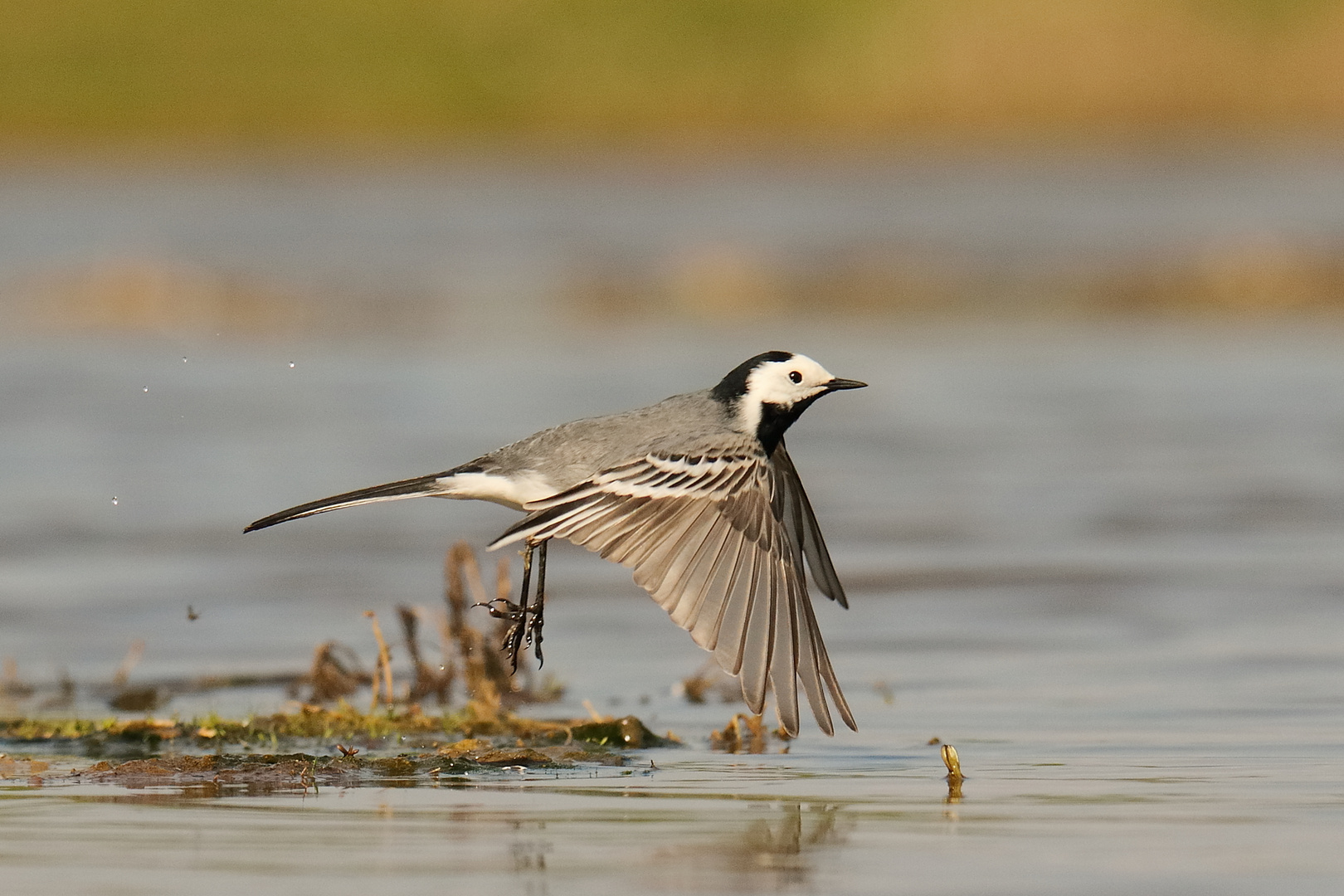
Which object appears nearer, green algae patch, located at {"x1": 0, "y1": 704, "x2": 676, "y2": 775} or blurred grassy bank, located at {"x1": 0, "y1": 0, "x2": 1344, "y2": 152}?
green algae patch, located at {"x1": 0, "y1": 704, "x2": 676, "y2": 775}

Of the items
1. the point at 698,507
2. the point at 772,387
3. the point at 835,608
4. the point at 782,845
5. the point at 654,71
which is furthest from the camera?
the point at 654,71

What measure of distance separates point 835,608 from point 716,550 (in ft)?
12.4

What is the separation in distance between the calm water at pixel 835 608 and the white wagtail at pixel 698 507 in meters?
0.44

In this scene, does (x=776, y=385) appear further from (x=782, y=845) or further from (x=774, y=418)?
(x=782, y=845)

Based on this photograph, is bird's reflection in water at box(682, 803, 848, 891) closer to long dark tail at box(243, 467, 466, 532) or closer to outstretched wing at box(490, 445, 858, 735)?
outstretched wing at box(490, 445, 858, 735)

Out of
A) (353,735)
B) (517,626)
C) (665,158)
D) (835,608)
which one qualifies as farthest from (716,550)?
(665,158)

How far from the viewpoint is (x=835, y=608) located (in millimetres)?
11188

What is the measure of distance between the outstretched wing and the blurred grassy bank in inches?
2097

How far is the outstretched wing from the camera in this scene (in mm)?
7207

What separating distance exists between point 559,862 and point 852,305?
69.2 ft

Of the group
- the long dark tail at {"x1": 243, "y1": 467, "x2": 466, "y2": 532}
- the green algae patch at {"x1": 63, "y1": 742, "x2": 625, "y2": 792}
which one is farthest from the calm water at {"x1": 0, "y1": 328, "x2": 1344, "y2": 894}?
the long dark tail at {"x1": 243, "y1": 467, "x2": 466, "y2": 532}

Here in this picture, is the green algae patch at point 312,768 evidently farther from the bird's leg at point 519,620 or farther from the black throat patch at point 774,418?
the black throat patch at point 774,418

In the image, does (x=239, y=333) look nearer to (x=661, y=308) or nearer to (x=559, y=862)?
(x=661, y=308)

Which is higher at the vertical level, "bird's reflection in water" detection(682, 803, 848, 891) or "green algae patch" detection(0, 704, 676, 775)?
"green algae patch" detection(0, 704, 676, 775)
